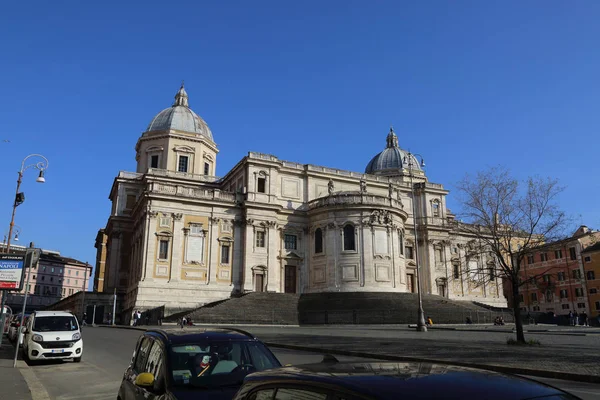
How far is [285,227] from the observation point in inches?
2019

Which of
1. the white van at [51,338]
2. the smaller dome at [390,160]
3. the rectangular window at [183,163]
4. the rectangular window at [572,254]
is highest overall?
the smaller dome at [390,160]

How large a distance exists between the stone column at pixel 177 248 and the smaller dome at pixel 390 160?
35.5 m

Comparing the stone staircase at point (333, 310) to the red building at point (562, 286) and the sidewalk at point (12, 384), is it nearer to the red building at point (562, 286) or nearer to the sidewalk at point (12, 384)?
the red building at point (562, 286)

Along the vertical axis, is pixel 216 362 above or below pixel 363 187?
below

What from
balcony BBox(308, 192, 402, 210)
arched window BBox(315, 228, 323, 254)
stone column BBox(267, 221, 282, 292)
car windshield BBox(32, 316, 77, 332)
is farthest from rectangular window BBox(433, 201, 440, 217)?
car windshield BBox(32, 316, 77, 332)

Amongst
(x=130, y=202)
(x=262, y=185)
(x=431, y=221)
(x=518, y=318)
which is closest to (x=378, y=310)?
(x=262, y=185)

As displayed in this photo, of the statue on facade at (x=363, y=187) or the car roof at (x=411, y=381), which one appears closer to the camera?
the car roof at (x=411, y=381)

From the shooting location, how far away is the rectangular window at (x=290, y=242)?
51.3 metres

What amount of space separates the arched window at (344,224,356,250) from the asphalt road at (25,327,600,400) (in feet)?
101

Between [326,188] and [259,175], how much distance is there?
29.2 feet

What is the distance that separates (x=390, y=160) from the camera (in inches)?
2867

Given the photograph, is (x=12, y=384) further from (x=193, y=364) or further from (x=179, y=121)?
(x=179, y=121)

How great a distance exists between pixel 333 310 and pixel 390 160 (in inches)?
1451

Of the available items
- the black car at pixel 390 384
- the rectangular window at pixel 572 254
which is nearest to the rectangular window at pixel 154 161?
the rectangular window at pixel 572 254
